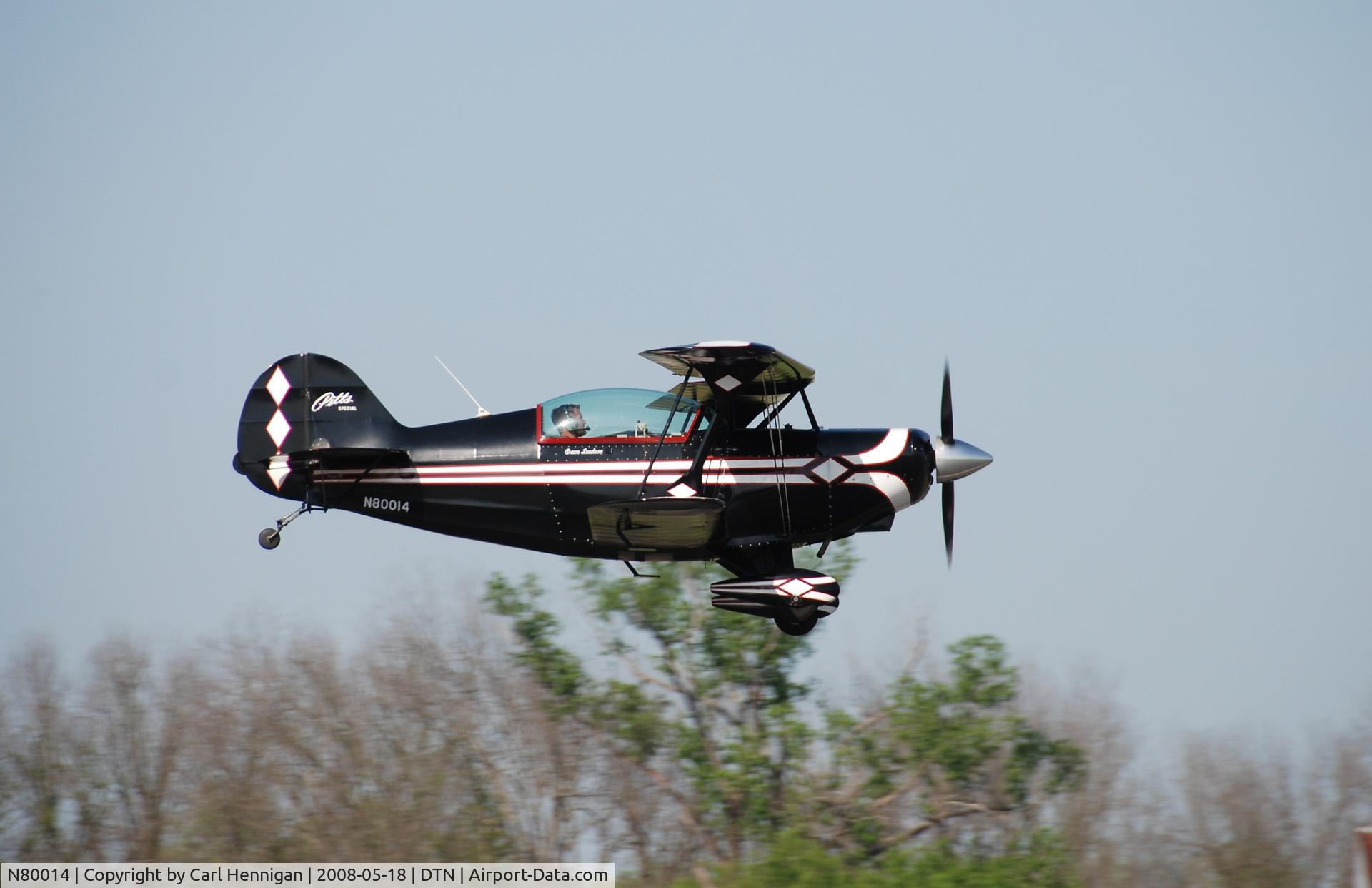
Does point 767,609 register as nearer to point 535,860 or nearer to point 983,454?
point 983,454

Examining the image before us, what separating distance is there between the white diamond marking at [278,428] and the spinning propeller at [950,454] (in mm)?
6522

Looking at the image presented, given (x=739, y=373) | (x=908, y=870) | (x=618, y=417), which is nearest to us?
(x=739, y=373)

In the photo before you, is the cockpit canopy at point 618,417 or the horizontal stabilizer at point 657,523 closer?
the horizontal stabilizer at point 657,523

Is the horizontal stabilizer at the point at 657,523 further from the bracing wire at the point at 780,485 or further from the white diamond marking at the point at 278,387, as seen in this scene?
the white diamond marking at the point at 278,387

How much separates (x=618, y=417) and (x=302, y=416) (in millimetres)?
3514

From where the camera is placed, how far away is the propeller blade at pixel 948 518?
584 inches

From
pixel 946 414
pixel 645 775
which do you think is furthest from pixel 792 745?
pixel 946 414

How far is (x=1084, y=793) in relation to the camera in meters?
26.3

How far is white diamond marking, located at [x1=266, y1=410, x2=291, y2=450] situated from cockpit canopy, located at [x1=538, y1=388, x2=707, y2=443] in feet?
9.56

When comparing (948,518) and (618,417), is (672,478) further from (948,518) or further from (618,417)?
(948,518)

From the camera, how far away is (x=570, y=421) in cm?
1412
